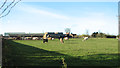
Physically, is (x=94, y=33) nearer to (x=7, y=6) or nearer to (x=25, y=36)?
(x=25, y=36)

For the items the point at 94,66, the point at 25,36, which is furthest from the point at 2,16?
the point at 25,36

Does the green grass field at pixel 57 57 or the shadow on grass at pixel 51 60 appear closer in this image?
the shadow on grass at pixel 51 60

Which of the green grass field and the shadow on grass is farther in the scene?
the green grass field

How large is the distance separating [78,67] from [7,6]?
3886 millimetres

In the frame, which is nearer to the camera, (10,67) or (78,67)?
(10,67)

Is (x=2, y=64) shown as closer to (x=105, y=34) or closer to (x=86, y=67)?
(x=86, y=67)

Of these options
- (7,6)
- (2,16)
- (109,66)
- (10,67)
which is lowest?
(109,66)

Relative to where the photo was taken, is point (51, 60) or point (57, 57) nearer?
point (51, 60)

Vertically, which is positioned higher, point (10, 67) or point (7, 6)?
point (7, 6)

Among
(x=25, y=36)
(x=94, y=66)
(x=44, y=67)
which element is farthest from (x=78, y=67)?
(x=25, y=36)

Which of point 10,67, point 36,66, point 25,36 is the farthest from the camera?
point 25,36

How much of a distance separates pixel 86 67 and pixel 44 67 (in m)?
1.87

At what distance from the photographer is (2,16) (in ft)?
11.2

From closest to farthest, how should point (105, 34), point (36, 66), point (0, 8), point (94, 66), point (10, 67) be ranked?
point (0, 8), point (10, 67), point (36, 66), point (94, 66), point (105, 34)
